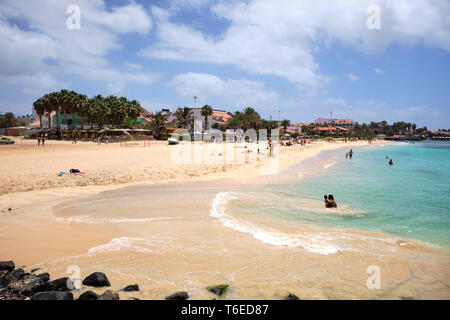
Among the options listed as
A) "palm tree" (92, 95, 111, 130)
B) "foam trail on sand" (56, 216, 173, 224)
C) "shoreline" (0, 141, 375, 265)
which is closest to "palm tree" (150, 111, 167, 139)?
"palm tree" (92, 95, 111, 130)

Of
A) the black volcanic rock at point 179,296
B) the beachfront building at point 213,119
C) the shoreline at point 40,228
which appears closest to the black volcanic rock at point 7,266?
the shoreline at point 40,228

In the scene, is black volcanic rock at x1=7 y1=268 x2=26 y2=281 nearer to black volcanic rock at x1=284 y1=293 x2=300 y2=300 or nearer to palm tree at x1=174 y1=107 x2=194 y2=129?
black volcanic rock at x1=284 y1=293 x2=300 y2=300

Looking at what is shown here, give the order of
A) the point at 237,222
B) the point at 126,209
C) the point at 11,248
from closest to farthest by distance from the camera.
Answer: the point at 11,248
the point at 237,222
the point at 126,209

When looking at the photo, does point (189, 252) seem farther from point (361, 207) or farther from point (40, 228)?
point (361, 207)

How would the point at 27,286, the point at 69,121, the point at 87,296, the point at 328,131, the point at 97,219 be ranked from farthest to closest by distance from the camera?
the point at 328,131
the point at 69,121
the point at 97,219
the point at 27,286
the point at 87,296

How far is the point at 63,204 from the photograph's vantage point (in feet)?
35.9

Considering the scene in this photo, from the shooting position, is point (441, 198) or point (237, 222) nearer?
point (237, 222)

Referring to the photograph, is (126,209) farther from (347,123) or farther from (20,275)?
(347,123)

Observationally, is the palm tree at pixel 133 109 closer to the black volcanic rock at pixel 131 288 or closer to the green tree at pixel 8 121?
the green tree at pixel 8 121

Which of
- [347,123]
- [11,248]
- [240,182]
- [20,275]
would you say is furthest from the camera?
[347,123]

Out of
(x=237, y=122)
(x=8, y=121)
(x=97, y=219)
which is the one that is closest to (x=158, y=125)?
(x=237, y=122)
